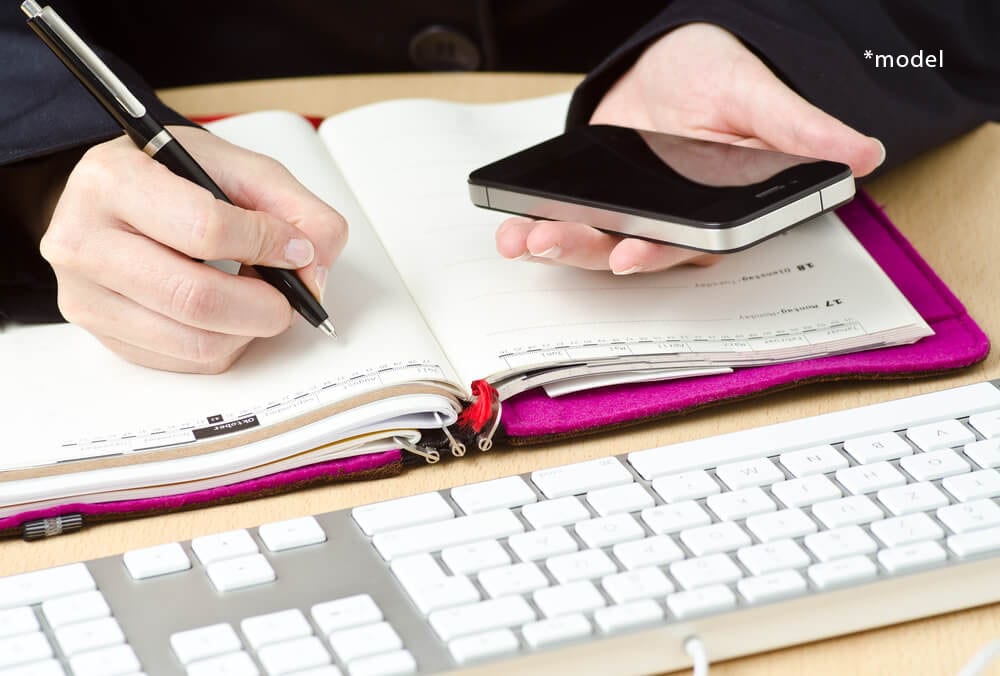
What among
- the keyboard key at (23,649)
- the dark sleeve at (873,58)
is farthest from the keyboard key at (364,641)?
the dark sleeve at (873,58)

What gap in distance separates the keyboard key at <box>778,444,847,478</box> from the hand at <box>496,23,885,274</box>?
0.56 ft

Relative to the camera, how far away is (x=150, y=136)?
0.62 metres

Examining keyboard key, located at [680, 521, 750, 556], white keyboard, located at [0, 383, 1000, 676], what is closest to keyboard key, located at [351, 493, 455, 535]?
white keyboard, located at [0, 383, 1000, 676]

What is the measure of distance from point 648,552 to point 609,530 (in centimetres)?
2

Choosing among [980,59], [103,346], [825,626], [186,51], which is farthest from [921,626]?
[186,51]

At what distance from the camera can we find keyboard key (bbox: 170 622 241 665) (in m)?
0.42

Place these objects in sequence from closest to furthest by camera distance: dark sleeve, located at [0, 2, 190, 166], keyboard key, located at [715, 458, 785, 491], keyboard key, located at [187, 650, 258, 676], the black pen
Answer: keyboard key, located at [187, 650, 258, 676], keyboard key, located at [715, 458, 785, 491], the black pen, dark sleeve, located at [0, 2, 190, 166]

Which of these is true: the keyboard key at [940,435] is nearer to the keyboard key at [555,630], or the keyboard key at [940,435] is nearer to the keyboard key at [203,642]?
the keyboard key at [555,630]

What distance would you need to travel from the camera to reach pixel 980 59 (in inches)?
34.2

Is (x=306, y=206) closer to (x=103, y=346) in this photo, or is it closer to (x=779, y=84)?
(x=103, y=346)

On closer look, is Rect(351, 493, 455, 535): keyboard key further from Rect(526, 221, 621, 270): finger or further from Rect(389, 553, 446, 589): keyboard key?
Rect(526, 221, 621, 270): finger

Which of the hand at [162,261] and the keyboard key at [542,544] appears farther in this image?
the hand at [162,261]

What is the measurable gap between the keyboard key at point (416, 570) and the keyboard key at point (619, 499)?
0.26ft

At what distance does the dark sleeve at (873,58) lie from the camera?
78 cm
